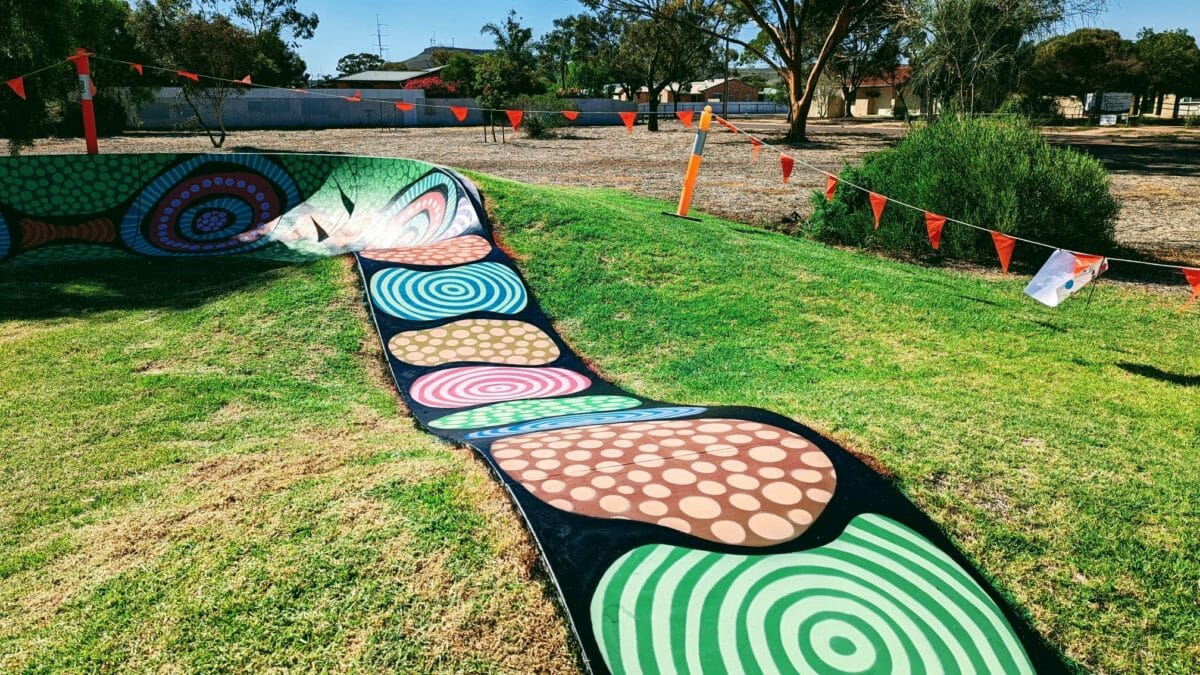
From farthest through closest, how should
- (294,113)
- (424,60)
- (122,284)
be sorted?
(424,60) < (294,113) < (122,284)

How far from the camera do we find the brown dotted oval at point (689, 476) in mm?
3582

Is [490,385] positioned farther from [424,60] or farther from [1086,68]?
[424,60]

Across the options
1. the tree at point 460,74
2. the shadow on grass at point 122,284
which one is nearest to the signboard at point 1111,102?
the tree at point 460,74

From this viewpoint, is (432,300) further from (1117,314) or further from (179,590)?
(1117,314)

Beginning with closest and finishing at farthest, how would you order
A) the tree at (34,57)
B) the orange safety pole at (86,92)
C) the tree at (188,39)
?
the orange safety pole at (86,92)
the tree at (34,57)
the tree at (188,39)

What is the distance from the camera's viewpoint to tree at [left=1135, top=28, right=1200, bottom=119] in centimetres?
4706

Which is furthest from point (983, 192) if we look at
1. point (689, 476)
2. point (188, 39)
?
point (188, 39)

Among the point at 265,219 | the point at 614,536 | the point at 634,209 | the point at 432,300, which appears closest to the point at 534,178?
the point at 634,209

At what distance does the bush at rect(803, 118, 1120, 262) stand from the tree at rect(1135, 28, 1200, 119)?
1892 inches

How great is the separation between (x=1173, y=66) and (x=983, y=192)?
50.7 metres

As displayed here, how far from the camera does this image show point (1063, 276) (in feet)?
20.8

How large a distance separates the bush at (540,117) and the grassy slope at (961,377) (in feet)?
74.5

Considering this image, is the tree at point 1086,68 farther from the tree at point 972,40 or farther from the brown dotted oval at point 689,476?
the brown dotted oval at point 689,476

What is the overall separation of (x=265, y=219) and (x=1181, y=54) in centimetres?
5884
